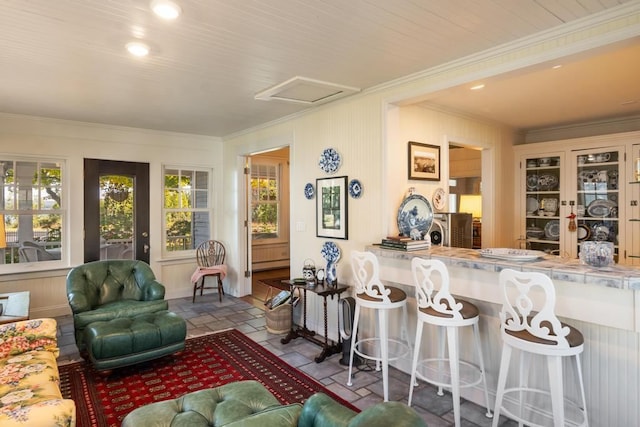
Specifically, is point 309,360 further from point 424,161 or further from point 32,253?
point 32,253

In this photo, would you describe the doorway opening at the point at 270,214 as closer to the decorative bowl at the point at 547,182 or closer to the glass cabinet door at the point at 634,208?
the decorative bowl at the point at 547,182

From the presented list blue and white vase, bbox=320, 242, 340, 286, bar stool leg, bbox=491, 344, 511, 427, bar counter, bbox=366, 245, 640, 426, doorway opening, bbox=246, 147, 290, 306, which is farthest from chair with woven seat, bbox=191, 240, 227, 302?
bar stool leg, bbox=491, 344, 511, 427

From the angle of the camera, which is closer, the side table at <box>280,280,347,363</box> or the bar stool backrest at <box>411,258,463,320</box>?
the bar stool backrest at <box>411,258,463,320</box>

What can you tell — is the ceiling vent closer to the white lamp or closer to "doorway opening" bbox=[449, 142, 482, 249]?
"doorway opening" bbox=[449, 142, 482, 249]

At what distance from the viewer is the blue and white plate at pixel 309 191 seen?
432cm

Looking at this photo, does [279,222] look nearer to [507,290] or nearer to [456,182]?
[456,182]

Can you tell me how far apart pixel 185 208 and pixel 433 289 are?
4.54 metres

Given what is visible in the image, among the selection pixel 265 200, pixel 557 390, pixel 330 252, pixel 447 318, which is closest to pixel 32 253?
pixel 330 252

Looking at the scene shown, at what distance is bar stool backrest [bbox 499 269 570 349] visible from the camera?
6.49 ft

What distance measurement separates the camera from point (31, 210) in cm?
478

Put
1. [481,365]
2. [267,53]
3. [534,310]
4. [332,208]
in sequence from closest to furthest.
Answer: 1. [534,310]
2. [481,365]
3. [267,53]
4. [332,208]

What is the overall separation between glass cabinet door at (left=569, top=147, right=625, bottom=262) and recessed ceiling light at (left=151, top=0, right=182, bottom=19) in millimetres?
4845

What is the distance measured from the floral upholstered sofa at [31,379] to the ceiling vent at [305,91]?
267 centimetres

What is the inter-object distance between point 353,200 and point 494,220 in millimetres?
2168
